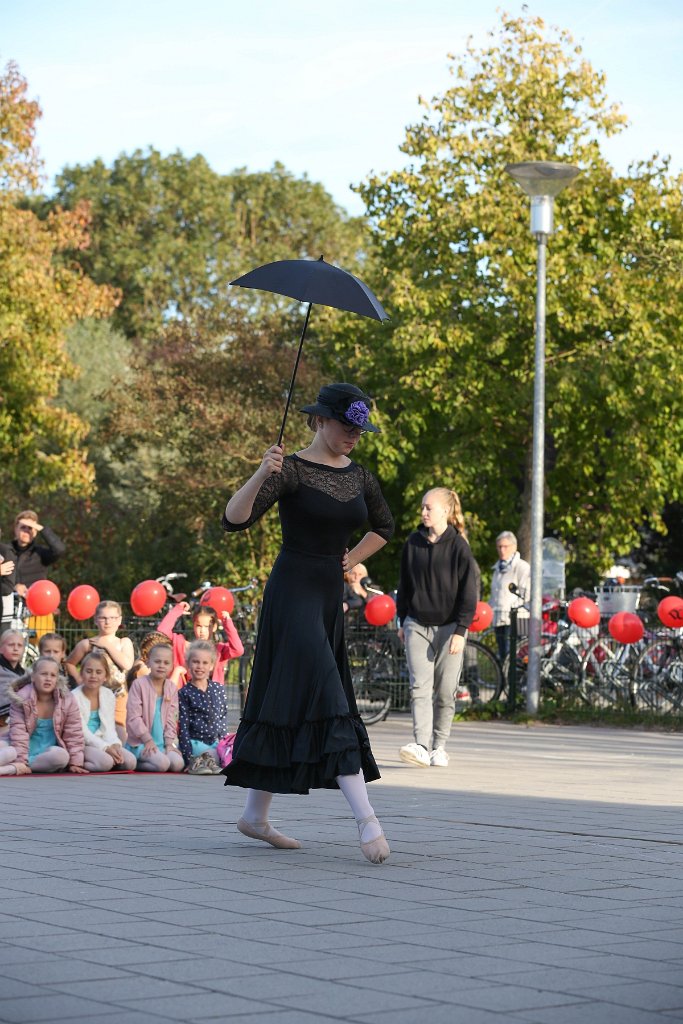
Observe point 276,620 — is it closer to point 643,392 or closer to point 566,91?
point 643,392

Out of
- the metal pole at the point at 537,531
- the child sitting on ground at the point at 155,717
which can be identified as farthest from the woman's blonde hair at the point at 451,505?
the metal pole at the point at 537,531

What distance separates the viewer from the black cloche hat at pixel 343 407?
736cm

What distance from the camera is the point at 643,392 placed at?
30375 mm

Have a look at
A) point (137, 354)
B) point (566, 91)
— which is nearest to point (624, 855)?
point (566, 91)

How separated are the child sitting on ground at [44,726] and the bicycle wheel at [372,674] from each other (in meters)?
6.62

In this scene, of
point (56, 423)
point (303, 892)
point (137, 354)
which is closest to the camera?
point (303, 892)

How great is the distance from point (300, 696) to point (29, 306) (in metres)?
21.8

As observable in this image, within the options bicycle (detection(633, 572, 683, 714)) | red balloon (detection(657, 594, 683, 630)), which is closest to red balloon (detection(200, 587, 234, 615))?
red balloon (detection(657, 594, 683, 630))

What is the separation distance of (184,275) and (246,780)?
4904 cm

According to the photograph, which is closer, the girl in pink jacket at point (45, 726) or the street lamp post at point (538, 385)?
the girl in pink jacket at point (45, 726)

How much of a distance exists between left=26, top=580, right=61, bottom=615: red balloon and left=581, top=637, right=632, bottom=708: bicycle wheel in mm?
6003

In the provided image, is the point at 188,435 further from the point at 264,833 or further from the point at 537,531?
the point at 264,833

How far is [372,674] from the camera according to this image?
59.4ft

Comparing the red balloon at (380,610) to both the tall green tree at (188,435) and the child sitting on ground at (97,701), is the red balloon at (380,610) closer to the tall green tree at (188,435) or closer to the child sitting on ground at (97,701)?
the child sitting on ground at (97,701)
